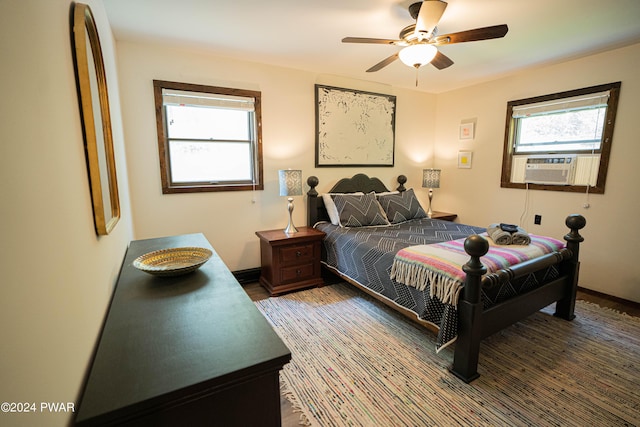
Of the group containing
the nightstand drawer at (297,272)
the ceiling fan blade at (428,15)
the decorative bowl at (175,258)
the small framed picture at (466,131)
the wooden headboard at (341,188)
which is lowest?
the nightstand drawer at (297,272)

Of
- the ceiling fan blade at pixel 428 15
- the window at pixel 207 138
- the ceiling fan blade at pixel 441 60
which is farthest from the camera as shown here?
the window at pixel 207 138

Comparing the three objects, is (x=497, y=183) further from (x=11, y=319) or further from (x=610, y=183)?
(x=11, y=319)

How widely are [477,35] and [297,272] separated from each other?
2.57 meters

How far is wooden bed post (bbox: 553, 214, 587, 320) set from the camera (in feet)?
7.86

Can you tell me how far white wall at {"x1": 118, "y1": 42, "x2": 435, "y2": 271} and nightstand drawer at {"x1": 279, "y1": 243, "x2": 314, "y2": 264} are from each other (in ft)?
1.70

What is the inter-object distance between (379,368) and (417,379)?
247mm

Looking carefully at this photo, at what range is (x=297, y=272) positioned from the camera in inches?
127

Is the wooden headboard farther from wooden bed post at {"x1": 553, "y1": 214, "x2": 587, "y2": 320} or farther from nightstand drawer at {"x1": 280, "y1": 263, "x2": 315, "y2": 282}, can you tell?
wooden bed post at {"x1": 553, "y1": 214, "x2": 587, "y2": 320}

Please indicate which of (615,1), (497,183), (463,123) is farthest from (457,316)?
(463,123)

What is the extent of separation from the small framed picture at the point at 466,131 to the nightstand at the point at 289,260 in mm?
2611

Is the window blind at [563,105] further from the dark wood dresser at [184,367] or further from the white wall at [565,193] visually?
the dark wood dresser at [184,367]

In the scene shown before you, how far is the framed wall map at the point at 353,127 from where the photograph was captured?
146 inches

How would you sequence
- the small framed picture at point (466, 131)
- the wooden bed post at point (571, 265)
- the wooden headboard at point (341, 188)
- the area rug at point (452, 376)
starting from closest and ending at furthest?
1. the area rug at point (452, 376)
2. the wooden bed post at point (571, 265)
3. the wooden headboard at point (341, 188)
4. the small framed picture at point (466, 131)

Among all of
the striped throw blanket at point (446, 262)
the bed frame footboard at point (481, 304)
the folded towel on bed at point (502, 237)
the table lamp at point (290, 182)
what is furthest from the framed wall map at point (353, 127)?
the bed frame footboard at point (481, 304)
